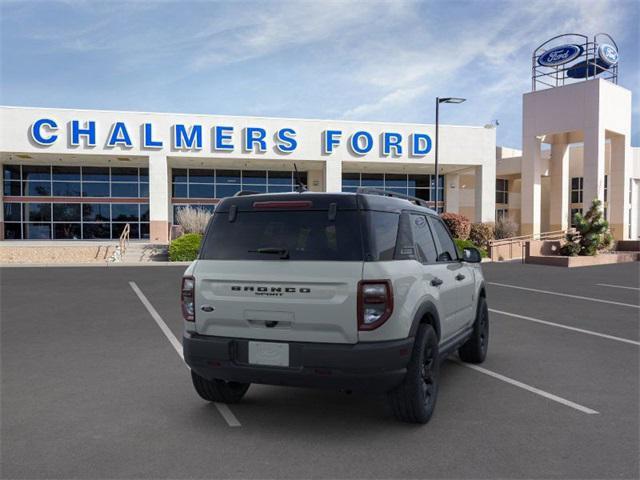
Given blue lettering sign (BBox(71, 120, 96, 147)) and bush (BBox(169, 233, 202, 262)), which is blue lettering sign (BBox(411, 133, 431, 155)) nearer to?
bush (BBox(169, 233, 202, 262))

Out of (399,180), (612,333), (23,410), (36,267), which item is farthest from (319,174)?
(23,410)

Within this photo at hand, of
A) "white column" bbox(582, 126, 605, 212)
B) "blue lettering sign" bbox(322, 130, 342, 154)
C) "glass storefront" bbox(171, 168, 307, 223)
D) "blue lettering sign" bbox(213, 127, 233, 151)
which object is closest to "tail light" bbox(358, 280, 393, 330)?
"blue lettering sign" bbox(213, 127, 233, 151)

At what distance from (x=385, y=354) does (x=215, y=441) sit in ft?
4.85

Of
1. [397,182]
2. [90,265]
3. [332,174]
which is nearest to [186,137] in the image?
[332,174]

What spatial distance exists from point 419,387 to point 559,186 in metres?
33.5

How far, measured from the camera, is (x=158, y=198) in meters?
30.3

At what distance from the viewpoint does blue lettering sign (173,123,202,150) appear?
1168 inches

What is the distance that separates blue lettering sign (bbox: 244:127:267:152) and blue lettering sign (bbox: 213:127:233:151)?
88cm

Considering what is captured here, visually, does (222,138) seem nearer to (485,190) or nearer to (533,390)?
(485,190)

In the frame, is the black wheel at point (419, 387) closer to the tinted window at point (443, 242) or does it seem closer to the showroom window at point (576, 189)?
the tinted window at point (443, 242)

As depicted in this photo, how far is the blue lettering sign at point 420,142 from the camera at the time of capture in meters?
32.7

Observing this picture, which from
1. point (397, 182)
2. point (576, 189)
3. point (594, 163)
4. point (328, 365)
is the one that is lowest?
point (328, 365)

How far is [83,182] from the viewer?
3378 cm

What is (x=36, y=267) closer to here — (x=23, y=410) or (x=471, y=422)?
(x=23, y=410)
